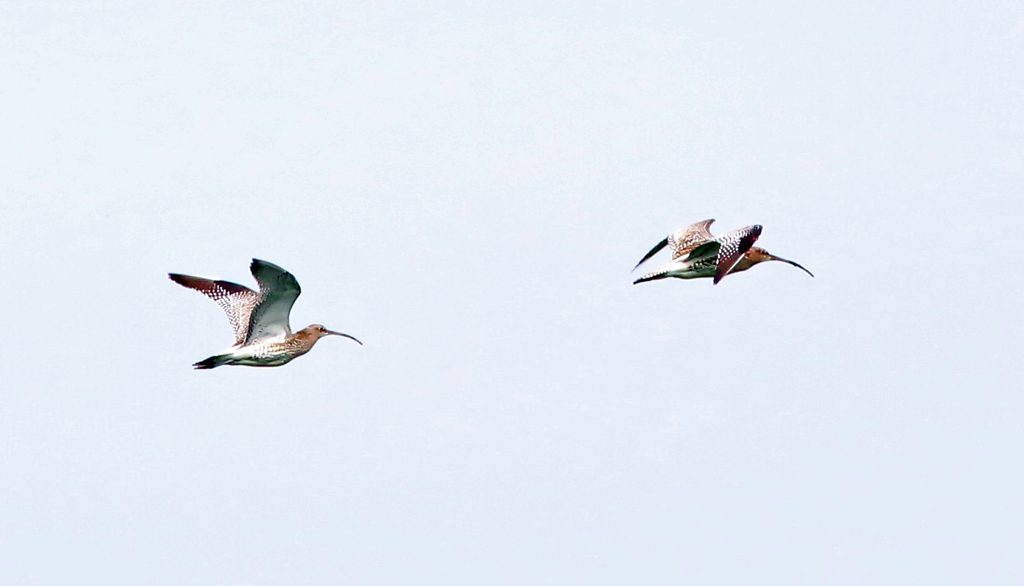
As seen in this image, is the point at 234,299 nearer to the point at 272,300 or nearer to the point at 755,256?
the point at 272,300

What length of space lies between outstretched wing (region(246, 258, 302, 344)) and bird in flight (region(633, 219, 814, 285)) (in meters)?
6.88

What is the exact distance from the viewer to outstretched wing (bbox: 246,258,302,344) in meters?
37.9

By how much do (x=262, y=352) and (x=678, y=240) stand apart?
933 centimetres

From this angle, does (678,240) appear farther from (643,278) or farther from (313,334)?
(313,334)

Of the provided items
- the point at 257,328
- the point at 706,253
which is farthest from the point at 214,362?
the point at 706,253

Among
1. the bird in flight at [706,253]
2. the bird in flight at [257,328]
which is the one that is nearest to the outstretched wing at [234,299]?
the bird in flight at [257,328]

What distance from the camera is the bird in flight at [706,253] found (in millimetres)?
40975

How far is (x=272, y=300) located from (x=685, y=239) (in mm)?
9380

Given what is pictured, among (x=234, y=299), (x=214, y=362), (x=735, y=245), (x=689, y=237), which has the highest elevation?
(x=689, y=237)

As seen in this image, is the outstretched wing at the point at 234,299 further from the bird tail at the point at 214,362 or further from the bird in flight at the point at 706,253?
the bird in flight at the point at 706,253

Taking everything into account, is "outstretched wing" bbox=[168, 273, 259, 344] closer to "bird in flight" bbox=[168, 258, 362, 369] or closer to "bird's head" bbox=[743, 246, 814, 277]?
"bird in flight" bbox=[168, 258, 362, 369]

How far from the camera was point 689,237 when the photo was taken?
44.8 metres

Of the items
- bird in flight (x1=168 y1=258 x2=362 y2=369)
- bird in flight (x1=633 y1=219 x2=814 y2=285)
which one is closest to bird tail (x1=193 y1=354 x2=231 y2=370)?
bird in flight (x1=168 y1=258 x2=362 y2=369)

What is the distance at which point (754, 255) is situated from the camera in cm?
4369
